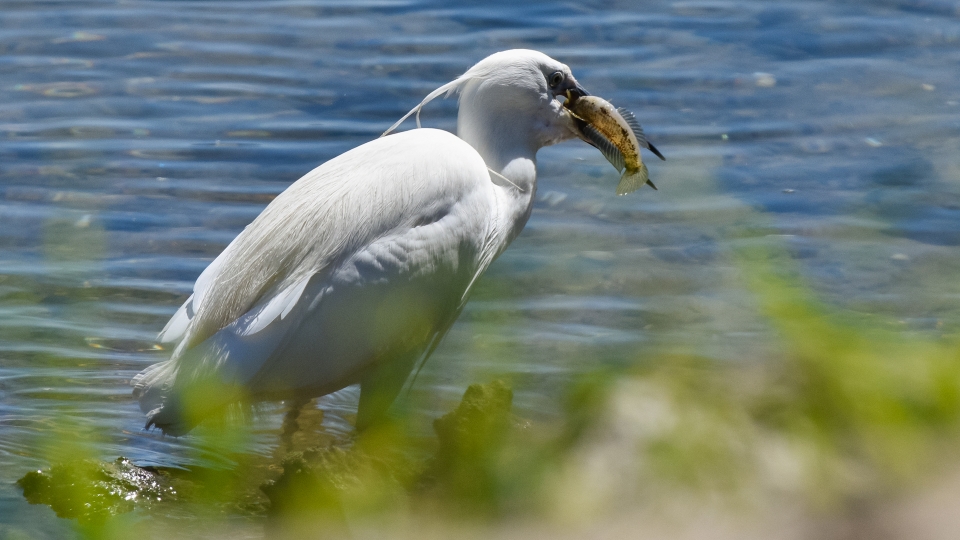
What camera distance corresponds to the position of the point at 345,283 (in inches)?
128

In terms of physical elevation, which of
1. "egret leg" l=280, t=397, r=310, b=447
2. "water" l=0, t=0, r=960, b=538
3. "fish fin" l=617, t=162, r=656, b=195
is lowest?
"egret leg" l=280, t=397, r=310, b=447

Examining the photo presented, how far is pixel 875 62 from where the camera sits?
733cm

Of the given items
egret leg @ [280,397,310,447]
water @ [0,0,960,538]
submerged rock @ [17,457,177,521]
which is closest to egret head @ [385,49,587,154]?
water @ [0,0,960,538]

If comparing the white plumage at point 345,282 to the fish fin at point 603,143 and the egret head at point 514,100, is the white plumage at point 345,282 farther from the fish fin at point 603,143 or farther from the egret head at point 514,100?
the fish fin at point 603,143

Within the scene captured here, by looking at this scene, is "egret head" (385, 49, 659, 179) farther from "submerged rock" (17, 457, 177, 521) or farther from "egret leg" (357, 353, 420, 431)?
"submerged rock" (17, 457, 177, 521)

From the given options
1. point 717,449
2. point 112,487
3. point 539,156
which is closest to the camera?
point 717,449

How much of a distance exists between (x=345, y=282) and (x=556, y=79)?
45.6 inches

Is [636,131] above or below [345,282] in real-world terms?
above

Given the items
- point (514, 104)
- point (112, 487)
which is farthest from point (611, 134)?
point (112, 487)

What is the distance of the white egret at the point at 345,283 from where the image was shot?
3195 mm

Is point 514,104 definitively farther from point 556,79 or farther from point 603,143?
point 603,143

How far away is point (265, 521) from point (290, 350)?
68 cm

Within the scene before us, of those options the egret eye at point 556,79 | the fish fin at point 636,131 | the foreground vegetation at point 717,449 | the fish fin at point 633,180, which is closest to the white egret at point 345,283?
the egret eye at point 556,79

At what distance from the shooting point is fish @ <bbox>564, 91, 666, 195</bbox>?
3908 millimetres
